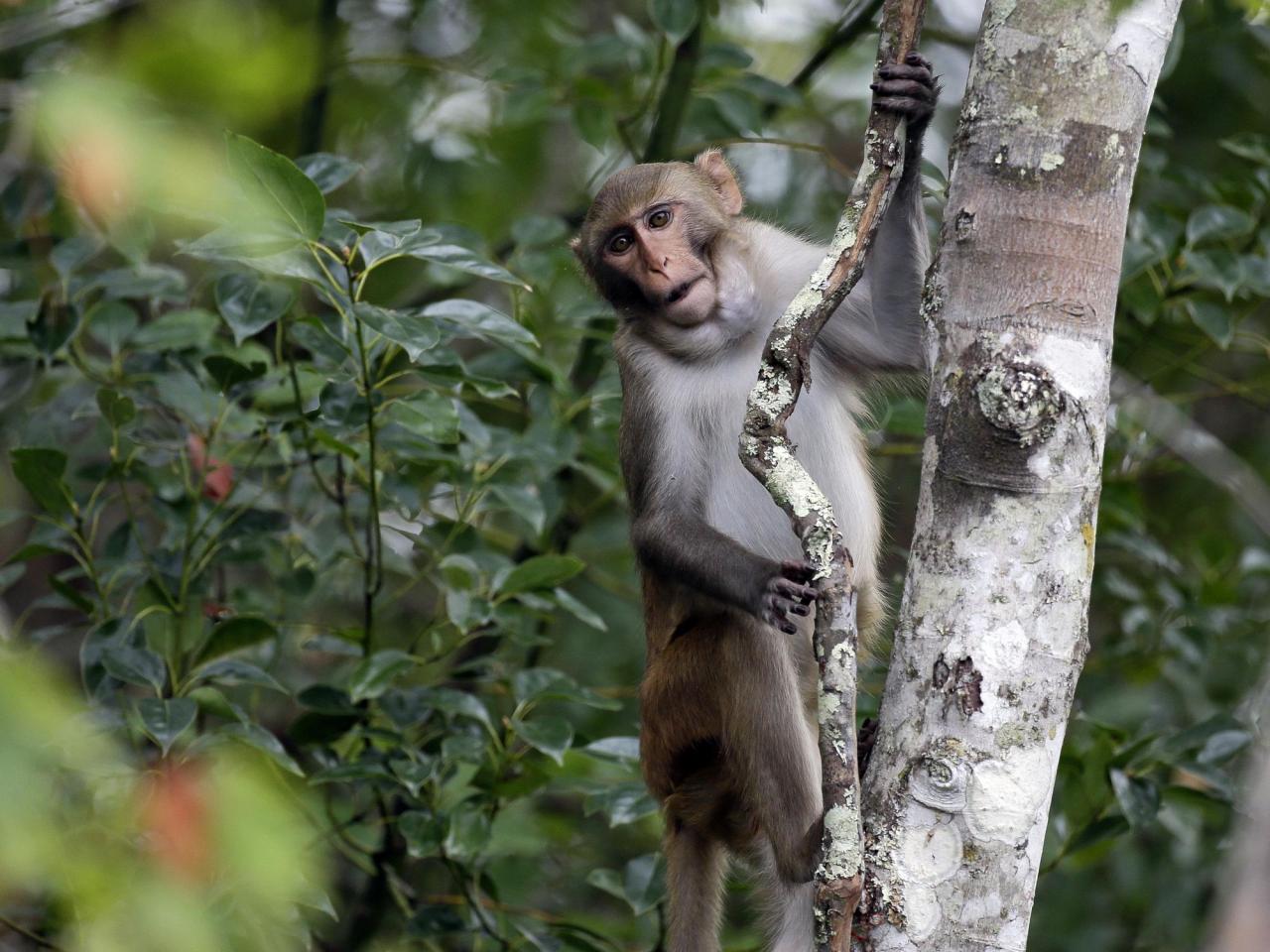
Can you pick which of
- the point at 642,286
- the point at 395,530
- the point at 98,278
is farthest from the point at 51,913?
the point at 642,286

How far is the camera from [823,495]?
325 cm

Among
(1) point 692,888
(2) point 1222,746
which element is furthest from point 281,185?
(2) point 1222,746

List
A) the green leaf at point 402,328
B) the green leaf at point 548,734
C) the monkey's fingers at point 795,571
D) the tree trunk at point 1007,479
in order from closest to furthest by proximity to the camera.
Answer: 1. the tree trunk at point 1007,479
2. the monkey's fingers at point 795,571
3. the green leaf at point 402,328
4. the green leaf at point 548,734

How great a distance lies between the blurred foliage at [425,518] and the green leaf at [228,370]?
14 mm

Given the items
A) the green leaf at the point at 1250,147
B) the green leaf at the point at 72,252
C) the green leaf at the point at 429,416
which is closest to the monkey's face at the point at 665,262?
the green leaf at the point at 429,416

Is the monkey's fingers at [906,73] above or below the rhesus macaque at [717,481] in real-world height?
above

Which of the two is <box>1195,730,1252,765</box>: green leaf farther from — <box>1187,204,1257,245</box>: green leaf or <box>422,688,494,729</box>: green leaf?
<box>422,688,494,729</box>: green leaf

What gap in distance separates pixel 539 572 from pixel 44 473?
167 centimetres

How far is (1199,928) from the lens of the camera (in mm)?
6523

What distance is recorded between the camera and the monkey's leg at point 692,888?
183 inches

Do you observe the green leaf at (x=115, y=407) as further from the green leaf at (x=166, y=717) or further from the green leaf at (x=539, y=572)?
the green leaf at (x=539, y=572)

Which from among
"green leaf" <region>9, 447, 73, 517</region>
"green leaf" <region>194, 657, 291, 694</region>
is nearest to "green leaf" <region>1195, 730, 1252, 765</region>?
"green leaf" <region>194, 657, 291, 694</region>

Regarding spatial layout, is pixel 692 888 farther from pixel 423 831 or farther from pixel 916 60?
pixel 916 60

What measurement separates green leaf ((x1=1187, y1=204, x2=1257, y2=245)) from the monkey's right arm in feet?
7.14
